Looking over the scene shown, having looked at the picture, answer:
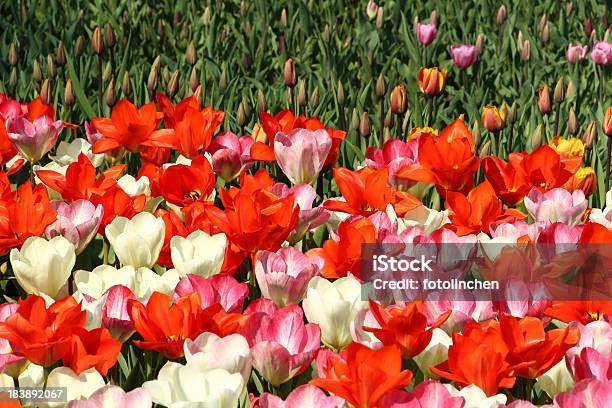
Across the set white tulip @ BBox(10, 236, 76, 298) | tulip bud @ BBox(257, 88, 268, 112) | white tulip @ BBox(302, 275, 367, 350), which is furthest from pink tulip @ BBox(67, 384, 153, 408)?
tulip bud @ BBox(257, 88, 268, 112)

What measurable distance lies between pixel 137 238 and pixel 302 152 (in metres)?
0.55

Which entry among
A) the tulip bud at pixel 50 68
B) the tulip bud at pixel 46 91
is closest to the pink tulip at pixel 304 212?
the tulip bud at pixel 46 91

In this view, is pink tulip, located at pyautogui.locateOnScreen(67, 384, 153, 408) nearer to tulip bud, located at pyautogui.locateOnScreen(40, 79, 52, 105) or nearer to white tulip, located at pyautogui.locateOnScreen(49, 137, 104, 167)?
white tulip, located at pyautogui.locateOnScreen(49, 137, 104, 167)

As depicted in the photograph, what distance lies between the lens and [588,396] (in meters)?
1.35

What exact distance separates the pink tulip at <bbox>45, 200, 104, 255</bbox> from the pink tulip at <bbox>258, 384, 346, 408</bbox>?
738mm

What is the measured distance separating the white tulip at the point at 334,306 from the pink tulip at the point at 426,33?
8.13 ft

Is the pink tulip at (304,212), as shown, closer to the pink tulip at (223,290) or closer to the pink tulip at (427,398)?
the pink tulip at (223,290)

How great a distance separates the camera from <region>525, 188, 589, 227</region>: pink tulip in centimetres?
213

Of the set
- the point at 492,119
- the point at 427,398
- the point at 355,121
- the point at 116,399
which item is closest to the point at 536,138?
the point at 492,119

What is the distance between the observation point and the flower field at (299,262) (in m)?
1.46

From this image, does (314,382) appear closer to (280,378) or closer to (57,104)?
(280,378)

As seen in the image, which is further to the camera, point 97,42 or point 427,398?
point 97,42

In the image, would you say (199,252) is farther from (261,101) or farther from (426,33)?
(426,33)

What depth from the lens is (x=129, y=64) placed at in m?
4.15
